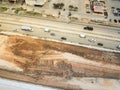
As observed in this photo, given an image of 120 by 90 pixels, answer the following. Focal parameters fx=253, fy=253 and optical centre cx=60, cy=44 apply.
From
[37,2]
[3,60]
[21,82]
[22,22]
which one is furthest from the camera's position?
[37,2]

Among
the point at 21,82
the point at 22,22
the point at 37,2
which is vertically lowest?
the point at 21,82

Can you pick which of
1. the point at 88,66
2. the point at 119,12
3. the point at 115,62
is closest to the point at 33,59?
the point at 88,66

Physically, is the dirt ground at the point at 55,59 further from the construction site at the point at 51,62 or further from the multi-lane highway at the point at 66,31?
the multi-lane highway at the point at 66,31

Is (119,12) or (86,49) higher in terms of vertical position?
(119,12)

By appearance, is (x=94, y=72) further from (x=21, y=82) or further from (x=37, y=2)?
(x=37, y=2)

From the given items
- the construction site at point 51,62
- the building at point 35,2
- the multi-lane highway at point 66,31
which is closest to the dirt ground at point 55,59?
the construction site at point 51,62
